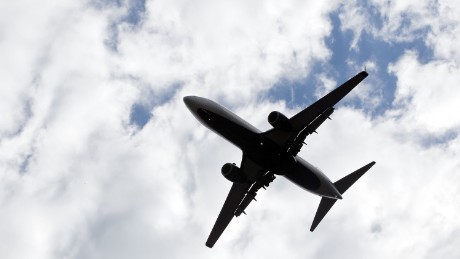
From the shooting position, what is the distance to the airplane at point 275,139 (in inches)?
1845

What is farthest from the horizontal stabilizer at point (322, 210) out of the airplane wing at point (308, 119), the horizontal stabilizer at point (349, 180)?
the airplane wing at point (308, 119)

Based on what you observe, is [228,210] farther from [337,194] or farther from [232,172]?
[337,194]

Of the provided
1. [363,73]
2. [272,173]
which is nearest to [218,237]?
[272,173]

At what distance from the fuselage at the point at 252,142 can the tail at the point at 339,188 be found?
215 inches

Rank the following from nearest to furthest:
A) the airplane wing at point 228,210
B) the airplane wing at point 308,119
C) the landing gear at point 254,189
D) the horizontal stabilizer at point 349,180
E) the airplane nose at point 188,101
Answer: the airplane wing at point 308,119, the airplane nose at point 188,101, the landing gear at point 254,189, the horizontal stabilizer at point 349,180, the airplane wing at point 228,210

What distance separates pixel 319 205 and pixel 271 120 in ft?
48.6

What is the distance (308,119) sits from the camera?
4788cm

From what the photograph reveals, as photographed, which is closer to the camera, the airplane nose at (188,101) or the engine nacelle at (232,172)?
the airplane nose at (188,101)

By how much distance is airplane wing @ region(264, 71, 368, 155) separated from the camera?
151ft

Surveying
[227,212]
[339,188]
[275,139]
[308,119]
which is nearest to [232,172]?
[275,139]

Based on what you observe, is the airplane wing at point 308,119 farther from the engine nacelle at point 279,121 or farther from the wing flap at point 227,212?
the wing flap at point 227,212

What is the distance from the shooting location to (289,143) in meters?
48.8

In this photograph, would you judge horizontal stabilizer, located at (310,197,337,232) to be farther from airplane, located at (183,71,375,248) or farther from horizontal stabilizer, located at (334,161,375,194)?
airplane, located at (183,71,375,248)

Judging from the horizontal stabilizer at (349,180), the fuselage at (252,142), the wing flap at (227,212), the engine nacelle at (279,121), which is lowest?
the wing flap at (227,212)
